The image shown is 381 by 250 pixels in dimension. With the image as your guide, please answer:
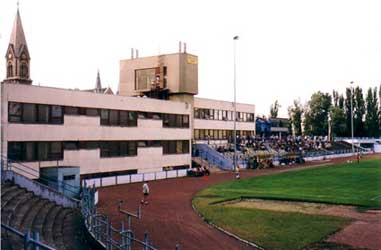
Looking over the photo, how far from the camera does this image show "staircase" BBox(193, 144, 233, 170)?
65.5 meters

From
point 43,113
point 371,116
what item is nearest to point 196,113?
point 43,113

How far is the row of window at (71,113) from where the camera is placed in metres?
38.5

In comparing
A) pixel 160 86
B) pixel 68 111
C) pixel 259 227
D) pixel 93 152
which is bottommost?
pixel 259 227

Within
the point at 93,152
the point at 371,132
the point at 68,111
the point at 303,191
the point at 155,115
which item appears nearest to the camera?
the point at 303,191

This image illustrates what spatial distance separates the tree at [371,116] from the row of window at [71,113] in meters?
82.7

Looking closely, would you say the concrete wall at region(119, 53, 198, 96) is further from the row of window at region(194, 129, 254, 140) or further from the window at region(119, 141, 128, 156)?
the window at region(119, 141, 128, 156)

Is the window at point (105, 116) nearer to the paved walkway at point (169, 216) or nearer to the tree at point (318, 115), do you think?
the paved walkway at point (169, 216)

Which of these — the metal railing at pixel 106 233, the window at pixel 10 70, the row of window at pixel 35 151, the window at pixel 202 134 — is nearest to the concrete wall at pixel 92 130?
the row of window at pixel 35 151

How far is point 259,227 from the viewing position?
24.1 meters

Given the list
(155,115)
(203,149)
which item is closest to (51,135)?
(155,115)

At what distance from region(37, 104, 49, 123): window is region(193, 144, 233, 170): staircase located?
3053cm

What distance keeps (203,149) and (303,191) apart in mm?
30655

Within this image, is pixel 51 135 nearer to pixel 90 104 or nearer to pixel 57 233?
pixel 90 104

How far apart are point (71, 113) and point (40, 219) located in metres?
26.7
